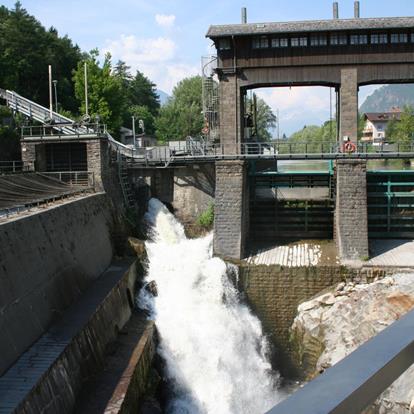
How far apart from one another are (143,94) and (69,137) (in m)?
49.8

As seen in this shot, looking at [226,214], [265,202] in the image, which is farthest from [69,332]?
[265,202]

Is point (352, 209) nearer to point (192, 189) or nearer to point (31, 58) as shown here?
point (192, 189)

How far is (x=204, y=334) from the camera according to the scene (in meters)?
15.3

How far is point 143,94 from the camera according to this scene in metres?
67.1

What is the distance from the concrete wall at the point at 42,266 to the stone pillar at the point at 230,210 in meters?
4.32

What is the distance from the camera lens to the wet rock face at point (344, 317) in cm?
1391

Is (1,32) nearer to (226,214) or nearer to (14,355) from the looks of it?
(226,214)

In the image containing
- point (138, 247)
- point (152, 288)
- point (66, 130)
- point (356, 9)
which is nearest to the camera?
point (152, 288)

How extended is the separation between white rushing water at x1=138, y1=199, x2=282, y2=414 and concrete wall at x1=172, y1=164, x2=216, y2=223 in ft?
5.92

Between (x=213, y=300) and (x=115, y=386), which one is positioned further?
(x=213, y=300)

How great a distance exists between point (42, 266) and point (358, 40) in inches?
575

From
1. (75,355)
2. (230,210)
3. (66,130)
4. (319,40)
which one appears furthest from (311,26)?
(75,355)

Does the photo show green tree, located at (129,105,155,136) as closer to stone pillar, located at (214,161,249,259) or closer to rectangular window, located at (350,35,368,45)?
rectangular window, located at (350,35,368,45)

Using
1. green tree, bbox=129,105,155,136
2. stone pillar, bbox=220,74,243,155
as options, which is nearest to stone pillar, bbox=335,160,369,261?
stone pillar, bbox=220,74,243,155
